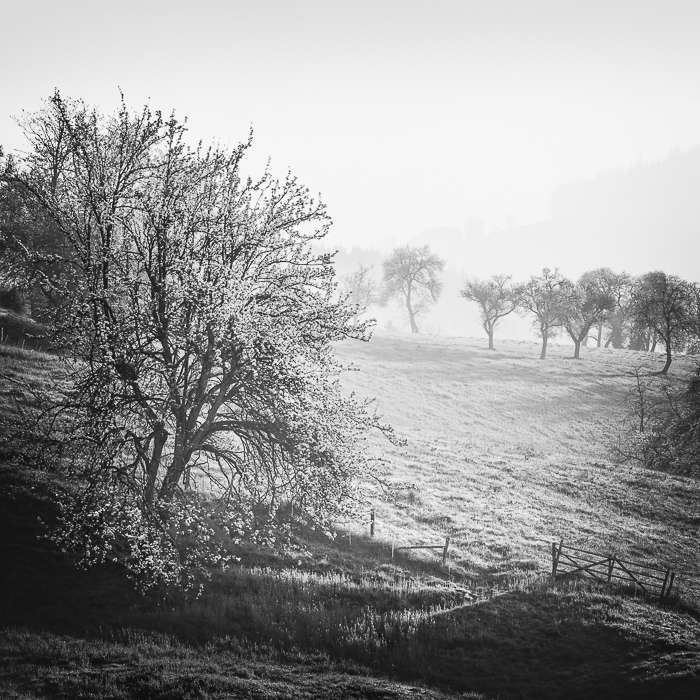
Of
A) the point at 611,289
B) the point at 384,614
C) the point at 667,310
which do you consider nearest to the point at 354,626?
the point at 384,614

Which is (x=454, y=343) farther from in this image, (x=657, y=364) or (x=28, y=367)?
(x=28, y=367)

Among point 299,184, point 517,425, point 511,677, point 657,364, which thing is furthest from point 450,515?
point 657,364

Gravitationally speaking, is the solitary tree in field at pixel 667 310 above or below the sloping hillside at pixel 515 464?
above

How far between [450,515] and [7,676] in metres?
22.1

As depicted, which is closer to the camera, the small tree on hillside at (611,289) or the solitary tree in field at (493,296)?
the small tree on hillside at (611,289)

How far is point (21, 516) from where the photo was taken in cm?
1659

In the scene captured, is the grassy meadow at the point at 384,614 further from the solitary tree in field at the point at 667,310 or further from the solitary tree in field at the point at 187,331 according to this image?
the solitary tree in field at the point at 667,310

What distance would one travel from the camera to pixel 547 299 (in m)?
72.8

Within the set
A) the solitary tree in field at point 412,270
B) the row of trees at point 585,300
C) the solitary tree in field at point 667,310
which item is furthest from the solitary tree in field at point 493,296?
the solitary tree in field at point 667,310

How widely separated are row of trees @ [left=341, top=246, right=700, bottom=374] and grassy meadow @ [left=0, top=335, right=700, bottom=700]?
42.1 m

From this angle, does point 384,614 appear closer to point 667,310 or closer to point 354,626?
point 354,626

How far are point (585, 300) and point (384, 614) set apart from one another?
6945 centimetres

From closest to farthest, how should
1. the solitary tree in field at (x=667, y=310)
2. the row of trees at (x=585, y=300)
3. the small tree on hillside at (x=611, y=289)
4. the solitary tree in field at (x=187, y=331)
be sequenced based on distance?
the solitary tree in field at (x=187, y=331), the solitary tree in field at (x=667, y=310), the row of trees at (x=585, y=300), the small tree on hillside at (x=611, y=289)

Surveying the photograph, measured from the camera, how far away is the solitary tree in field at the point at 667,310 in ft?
212
